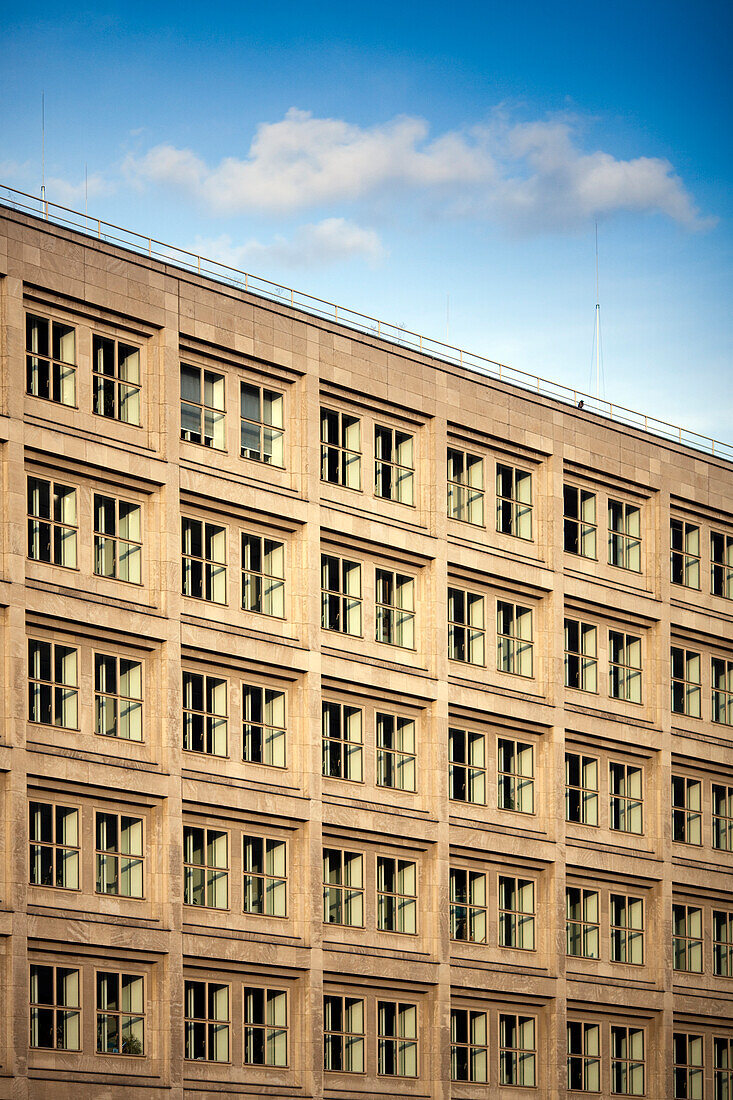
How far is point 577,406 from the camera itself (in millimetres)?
78562

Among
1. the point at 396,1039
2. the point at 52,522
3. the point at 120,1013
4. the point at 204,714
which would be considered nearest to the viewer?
the point at 120,1013

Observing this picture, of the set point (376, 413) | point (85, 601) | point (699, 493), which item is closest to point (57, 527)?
point (85, 601)

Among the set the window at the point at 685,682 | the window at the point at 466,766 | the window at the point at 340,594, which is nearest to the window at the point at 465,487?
the window at the point at 340,594

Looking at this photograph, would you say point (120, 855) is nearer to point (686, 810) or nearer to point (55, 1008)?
point (55, 1008)

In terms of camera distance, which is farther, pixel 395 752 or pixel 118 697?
pixel 395 752

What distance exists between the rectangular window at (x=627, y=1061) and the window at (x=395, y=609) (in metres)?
16.3

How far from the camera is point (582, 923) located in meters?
74.7

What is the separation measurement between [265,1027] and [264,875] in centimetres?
454

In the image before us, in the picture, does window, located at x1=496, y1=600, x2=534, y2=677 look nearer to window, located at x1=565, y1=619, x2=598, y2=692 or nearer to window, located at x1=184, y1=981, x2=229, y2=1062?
window, located at x1=565, y1=619, x2=598, y2=692

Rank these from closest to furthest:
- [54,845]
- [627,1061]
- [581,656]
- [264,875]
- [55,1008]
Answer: [55,1008] → [54,845] → [264,875] → [627,1061] → [581,656]

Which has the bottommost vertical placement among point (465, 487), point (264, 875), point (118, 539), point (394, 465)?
point (264, 875)

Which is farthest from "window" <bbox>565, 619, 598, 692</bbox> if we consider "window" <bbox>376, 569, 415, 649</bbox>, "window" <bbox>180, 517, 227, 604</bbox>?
"window" <bbox>180, 517, 227, 604</bbox>

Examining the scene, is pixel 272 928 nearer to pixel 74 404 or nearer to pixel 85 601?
pixel 85 601

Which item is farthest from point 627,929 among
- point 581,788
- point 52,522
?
point 52,522
